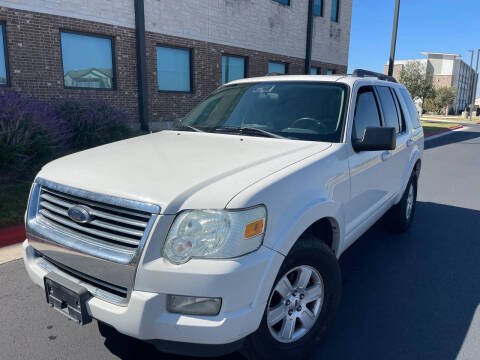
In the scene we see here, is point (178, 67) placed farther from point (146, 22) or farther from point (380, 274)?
point (380, 274)

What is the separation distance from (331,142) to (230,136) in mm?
829

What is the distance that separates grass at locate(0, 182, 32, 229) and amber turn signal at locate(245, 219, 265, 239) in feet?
13.2

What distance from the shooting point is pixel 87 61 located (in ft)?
36.5

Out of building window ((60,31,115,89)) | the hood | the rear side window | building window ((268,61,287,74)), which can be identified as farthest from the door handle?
building window ((268,61,287,74))

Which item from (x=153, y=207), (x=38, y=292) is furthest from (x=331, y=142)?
(x=38, y=292)

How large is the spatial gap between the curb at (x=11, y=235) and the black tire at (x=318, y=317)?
11.5ft

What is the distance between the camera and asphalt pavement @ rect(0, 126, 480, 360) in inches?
108

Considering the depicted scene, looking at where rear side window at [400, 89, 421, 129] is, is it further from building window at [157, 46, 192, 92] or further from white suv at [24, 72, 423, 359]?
building window at [157, 46, 192, 92]

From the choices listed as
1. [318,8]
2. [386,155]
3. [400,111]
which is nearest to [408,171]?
[400,111]

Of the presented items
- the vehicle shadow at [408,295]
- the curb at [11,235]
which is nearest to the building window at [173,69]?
the curb at [11,235]

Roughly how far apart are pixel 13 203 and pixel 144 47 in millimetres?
7918

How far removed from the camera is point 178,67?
13.7 metres

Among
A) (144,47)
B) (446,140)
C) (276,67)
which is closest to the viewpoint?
(144,47)

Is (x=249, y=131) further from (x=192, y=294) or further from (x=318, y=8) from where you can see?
(x=318, y=8)
